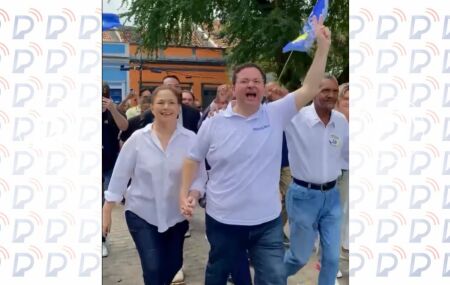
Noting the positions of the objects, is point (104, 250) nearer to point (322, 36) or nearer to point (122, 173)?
point (122, 173)

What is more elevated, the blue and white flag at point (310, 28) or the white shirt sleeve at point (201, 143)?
the blue and white flag at point (310, 28)

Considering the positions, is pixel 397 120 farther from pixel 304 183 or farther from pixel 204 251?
pixel 204 251

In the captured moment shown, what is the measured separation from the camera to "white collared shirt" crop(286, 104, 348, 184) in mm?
4199

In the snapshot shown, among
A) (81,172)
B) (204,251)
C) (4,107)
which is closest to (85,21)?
(4,107)

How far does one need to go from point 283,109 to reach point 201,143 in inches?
23.5

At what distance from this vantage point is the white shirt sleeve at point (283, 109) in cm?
371

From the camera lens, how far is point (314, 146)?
13.8 feet

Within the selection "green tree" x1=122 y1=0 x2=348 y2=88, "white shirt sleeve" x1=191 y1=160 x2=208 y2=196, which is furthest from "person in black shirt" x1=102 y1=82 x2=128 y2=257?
"green tree" x1=122 y1=0 x2=348 y2=88

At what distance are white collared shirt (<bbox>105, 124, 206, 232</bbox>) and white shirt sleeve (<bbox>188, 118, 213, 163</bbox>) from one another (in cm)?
16

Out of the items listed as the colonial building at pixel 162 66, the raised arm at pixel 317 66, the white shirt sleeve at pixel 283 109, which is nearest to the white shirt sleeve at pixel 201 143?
the white shirt sleeve at pixel 283 109

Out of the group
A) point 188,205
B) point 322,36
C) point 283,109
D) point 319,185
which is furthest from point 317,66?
point 188,205

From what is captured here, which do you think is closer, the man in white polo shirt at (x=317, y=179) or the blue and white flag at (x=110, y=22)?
the man in white polo shirt at (x=317, y=179)

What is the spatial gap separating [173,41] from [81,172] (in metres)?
15.5

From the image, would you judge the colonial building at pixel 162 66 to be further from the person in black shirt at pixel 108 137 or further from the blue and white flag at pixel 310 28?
the blue and white flag at pixel 310 28
